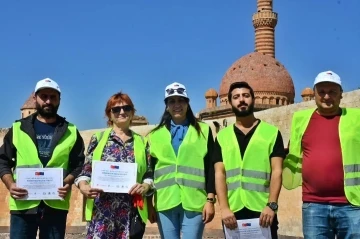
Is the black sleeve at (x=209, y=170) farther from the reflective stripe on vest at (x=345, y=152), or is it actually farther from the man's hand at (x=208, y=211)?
the reflective stripe on vest at (x=345, y=152)

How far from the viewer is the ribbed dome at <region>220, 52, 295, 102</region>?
3128 cm

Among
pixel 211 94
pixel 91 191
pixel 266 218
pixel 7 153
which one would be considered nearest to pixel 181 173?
pixel 91 191

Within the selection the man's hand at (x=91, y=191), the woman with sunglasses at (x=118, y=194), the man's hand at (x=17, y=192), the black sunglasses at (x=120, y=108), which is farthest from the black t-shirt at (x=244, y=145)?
the man's hand at (x=17, y=192)

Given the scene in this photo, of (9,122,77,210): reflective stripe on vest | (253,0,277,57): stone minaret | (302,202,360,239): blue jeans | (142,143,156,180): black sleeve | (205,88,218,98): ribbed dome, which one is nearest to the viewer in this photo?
(302,202,360,239): blue jeans

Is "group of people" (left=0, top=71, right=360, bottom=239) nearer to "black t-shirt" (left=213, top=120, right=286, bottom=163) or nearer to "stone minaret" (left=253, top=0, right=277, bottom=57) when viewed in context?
"black t-shirt" (left=213, top=120, right=286, bottom=163)

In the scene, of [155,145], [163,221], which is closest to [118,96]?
[155,145]

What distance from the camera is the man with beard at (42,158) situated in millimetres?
4805

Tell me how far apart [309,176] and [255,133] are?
0.47 m

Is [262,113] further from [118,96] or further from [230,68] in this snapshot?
[230,68]

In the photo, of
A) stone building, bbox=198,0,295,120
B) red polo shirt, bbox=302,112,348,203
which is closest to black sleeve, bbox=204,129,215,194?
red polo shirt, bbox=302,112,348,203

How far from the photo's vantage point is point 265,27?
38406 millimetres

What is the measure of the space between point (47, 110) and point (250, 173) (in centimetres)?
156

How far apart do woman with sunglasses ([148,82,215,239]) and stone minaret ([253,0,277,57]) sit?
33.4 m

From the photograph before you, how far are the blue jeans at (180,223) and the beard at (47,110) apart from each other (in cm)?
108
